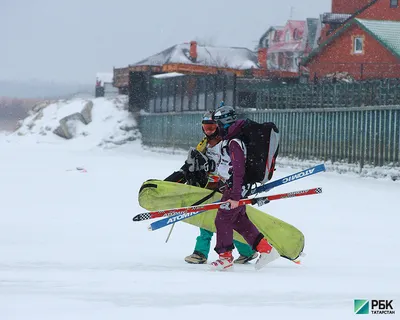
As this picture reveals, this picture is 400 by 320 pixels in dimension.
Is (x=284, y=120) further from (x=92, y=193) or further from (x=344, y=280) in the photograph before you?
(x=344, y=280)

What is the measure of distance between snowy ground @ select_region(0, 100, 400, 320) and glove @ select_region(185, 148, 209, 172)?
1016 mm

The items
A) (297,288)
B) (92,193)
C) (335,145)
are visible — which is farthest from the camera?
(335,145)

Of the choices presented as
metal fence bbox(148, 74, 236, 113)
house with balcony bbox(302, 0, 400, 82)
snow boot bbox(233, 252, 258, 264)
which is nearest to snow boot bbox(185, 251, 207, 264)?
snow boot bbox(233, 252, 258, 264)

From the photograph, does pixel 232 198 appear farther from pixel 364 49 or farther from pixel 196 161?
pixel 364 49

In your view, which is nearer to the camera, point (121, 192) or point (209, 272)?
point (209, 272)

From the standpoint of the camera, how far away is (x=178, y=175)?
26.5 feet

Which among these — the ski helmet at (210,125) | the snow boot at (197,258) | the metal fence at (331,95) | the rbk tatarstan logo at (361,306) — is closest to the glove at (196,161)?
the ski helmet at (210,125)

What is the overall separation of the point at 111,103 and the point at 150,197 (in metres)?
42.1

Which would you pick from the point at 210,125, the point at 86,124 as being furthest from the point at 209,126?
the point at 86,124

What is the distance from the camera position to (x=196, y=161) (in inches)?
307

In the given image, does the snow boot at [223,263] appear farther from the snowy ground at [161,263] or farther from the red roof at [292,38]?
the red roof at [292,38]

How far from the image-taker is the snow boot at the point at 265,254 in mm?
7289

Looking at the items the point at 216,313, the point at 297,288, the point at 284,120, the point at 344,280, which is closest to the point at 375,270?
the point at 344,280

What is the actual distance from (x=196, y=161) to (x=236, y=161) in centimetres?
87
